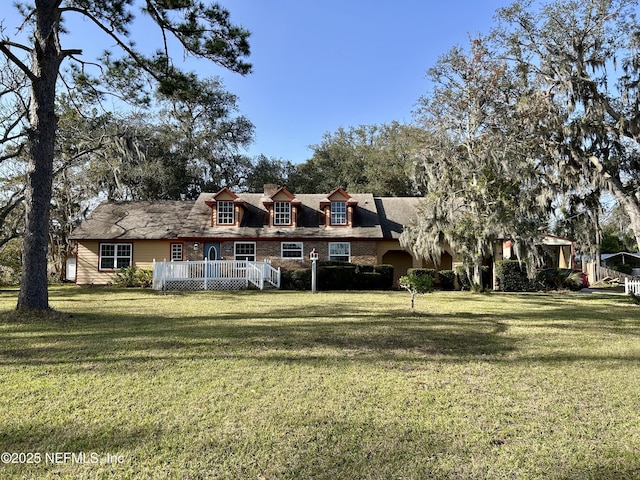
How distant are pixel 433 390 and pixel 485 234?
11276 millimetres

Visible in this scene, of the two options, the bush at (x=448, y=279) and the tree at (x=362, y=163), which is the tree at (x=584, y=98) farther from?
the tree at (x=362, y=163)

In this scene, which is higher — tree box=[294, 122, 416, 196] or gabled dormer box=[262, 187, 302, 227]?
tree box=[294, 122, 416, 196]

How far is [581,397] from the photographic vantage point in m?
3.81

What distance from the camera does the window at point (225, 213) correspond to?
2006cm

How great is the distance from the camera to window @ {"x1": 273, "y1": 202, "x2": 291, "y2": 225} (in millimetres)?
20312

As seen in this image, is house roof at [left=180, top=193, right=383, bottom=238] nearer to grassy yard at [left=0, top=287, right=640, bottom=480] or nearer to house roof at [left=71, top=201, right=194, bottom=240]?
house roof at [left=71, top=201, right=194, bottom=240]

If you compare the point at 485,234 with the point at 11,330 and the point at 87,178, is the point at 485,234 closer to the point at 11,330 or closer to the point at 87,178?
the point at 11,330

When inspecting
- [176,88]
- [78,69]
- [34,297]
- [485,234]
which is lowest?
[34,297]

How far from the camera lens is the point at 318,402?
3.62 meters

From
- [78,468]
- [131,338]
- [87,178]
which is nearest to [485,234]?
[131,338]

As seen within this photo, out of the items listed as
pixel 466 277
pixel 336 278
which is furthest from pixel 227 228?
pixel 466 277

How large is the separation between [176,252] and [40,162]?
A: 1220cm

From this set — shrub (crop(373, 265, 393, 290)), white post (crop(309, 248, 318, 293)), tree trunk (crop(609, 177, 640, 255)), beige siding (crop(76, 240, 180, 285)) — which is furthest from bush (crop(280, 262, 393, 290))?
tree trunk (crop(609, 177, 640, 255))

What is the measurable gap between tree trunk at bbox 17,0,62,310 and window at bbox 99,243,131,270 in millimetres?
12223
